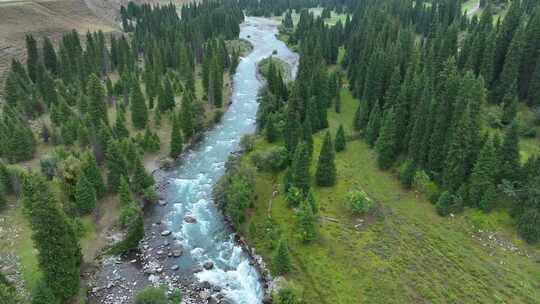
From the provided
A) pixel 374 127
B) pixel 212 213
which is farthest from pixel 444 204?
pixel 212 213

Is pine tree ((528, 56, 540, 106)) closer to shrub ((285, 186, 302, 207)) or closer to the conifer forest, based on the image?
the conifer forest

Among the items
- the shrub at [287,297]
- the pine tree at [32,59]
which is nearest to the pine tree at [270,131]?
the shrub at [287,297]

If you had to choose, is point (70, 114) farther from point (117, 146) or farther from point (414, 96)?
point (414, 96)

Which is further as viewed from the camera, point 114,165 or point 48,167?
point 48,167

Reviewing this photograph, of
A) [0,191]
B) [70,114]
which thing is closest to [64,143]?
[70,114]

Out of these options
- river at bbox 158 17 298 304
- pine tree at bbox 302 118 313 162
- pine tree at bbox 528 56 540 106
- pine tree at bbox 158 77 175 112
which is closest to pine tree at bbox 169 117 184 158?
river at bbox 158 17 298 304

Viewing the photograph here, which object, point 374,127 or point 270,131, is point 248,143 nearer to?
point 270,131
